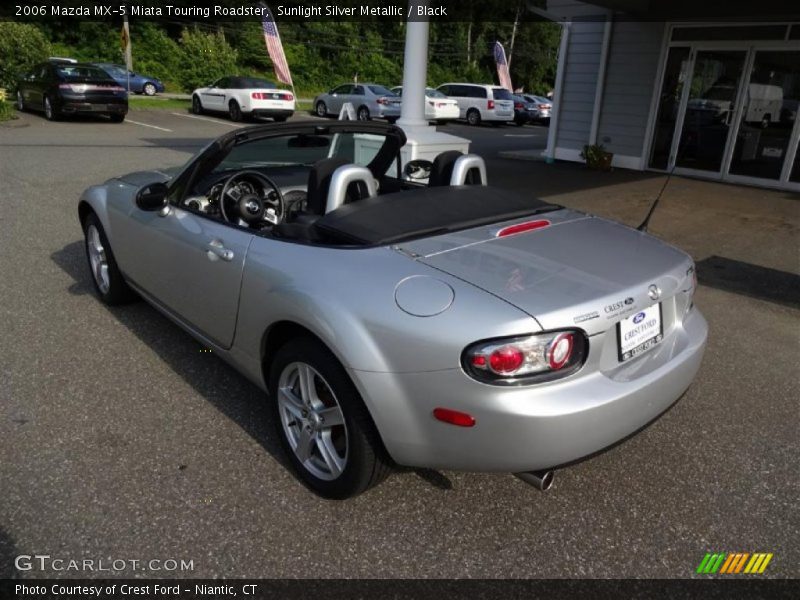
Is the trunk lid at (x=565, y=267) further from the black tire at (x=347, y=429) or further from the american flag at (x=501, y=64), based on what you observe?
the american flag at (x=501, y=64)

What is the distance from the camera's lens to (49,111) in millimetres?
17406

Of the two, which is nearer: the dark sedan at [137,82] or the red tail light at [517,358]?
the red tail light at [517,358]

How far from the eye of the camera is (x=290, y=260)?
2.51m

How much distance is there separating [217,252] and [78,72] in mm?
17503

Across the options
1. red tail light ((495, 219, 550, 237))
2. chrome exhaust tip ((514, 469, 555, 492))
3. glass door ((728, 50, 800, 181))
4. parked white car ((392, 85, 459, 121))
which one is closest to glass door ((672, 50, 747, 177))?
glass door ((728, 50, 800, 181))

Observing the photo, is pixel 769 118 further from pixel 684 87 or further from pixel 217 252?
pixel 217 252

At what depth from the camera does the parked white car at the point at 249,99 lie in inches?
797

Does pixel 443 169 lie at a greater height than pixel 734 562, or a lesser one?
greater

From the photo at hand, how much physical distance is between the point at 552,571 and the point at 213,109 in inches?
877

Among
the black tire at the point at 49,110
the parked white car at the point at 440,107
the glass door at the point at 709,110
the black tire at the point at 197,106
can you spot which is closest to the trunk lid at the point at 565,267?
the glass door at the point at 709,110

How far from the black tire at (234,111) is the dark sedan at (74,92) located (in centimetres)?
395

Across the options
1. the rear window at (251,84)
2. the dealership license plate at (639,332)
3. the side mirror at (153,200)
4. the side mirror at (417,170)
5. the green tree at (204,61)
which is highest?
the green tree at (204,61)

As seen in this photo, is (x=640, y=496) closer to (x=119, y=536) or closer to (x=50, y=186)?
(x=119, y=536)

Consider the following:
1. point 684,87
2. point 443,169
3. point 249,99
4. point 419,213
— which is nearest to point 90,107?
point 249,99
